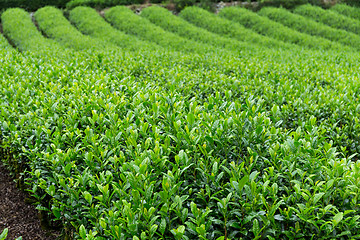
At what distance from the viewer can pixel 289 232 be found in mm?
2158

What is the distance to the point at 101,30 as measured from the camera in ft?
59.4

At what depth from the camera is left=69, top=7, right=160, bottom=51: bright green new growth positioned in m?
14.4

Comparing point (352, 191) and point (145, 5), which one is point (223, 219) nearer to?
point (352, 191)

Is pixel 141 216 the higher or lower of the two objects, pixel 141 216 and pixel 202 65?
the lower

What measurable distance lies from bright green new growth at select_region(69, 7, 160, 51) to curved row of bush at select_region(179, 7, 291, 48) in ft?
17.3

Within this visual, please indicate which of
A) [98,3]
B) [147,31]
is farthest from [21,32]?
[98,3]

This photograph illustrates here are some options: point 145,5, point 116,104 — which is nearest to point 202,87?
point 116,104

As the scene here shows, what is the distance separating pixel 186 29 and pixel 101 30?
5.25 m

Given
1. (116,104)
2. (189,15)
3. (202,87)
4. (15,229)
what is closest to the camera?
(15,229)

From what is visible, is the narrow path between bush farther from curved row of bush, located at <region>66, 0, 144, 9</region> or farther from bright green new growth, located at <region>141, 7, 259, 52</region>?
curved row of bush, located at <region>66, 0, 144, 9</region>

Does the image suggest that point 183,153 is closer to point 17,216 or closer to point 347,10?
point 17,216

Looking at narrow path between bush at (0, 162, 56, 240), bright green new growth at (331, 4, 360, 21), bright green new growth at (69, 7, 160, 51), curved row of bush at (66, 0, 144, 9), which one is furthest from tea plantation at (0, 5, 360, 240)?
curved row of bush at (66, 0, 144, 9)

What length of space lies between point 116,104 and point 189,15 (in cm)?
1828

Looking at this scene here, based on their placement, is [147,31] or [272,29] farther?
[147,31]
